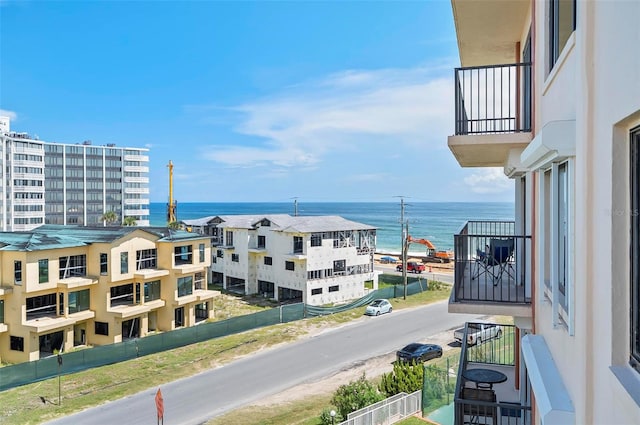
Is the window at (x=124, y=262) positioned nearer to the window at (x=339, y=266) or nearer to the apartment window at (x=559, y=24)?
the window at (x=339, y=266)

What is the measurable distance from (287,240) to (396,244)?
64.2m

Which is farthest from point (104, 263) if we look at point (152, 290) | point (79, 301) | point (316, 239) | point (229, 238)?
point (229, 238)

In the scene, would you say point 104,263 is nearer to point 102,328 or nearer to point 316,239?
point 102,328

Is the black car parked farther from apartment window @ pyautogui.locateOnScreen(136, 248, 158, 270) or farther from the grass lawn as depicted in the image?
apartment window @ pyautogui.locateOnScreen(136, 248, 158, 270)

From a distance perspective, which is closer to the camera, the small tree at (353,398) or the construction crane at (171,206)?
the small tree at (353,398)

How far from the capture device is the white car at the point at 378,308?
31.6m

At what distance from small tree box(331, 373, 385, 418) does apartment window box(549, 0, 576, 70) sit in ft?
A: 41.4

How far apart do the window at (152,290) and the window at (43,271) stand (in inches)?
209

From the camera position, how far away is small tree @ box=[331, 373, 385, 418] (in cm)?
1512

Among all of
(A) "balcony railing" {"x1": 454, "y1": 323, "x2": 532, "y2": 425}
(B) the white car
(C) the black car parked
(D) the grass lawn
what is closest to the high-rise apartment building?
(D) the grass lawn

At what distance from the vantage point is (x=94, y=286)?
2605cm

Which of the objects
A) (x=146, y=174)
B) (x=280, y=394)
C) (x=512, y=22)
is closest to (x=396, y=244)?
(x=146, y=174)

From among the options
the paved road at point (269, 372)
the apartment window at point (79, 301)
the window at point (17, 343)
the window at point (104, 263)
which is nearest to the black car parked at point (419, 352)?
the paved road at point (269, 372)

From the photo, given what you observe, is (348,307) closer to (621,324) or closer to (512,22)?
(512,22)
